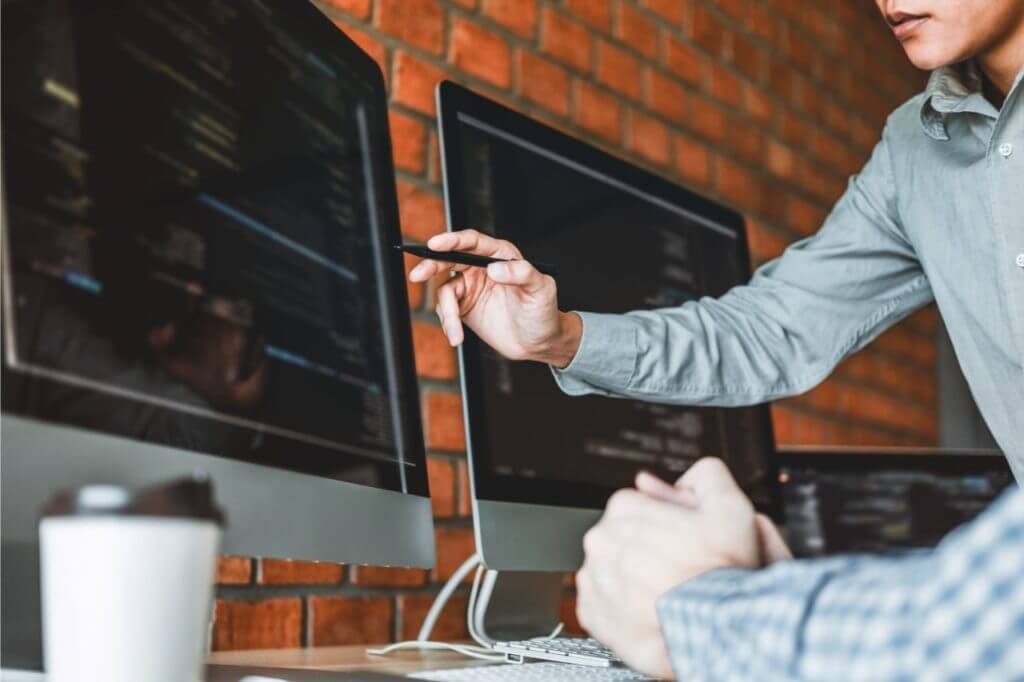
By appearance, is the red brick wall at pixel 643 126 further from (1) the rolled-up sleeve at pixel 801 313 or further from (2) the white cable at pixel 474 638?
(1) the rolled-up sleeve at pixel 801 313

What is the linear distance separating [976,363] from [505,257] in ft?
2.18

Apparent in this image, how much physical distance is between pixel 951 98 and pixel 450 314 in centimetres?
69

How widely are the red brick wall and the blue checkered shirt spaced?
0.85 metres

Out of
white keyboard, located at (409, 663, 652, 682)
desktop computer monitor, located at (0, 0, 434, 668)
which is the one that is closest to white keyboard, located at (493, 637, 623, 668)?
white keyboard, located at (409, 663, 652, 682)

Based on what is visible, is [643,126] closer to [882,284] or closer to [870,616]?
[882,284]

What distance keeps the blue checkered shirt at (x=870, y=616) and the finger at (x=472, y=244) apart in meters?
0.48

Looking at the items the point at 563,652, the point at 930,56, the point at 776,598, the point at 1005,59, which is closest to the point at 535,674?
the point at 563,652

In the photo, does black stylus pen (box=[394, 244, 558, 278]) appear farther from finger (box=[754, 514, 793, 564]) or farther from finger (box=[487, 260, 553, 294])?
finger (box=[754, 514, 793, 564])

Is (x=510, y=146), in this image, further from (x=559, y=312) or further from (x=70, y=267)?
(x=70, y=267)

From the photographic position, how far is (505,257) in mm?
1084

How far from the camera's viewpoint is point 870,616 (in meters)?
0.50

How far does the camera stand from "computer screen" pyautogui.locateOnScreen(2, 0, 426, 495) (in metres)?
0.64

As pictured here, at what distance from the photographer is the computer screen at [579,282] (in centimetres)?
111

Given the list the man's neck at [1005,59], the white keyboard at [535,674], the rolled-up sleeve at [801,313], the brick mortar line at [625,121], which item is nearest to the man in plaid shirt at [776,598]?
the white keyboard at [535,674]
